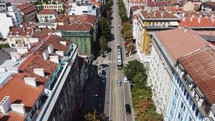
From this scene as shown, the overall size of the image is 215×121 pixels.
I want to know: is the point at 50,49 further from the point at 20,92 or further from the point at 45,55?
the point at 20,92

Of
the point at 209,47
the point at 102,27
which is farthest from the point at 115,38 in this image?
the point at 209,47

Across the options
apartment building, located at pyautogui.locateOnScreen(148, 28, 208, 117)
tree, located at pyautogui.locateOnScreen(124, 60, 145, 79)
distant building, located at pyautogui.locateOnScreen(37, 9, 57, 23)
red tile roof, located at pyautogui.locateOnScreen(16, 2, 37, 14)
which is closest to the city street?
tree, located at pyautogui.locateOnScreen(124, 60, 145, 79)

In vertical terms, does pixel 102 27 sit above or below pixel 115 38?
above

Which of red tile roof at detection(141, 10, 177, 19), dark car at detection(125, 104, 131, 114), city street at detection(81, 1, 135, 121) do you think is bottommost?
dark car at detection(125, 104, 131, 114)

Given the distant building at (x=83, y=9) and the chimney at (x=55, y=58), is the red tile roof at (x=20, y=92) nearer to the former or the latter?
the chimney at (x=55, y=58)

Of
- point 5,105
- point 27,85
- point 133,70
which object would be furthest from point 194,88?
point 133,70

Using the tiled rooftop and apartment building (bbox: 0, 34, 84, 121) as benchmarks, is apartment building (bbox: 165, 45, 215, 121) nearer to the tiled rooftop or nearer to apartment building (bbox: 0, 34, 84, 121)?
apartment building (bbox: 0, 34, 84, 121)

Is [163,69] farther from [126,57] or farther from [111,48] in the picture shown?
[111,48]
